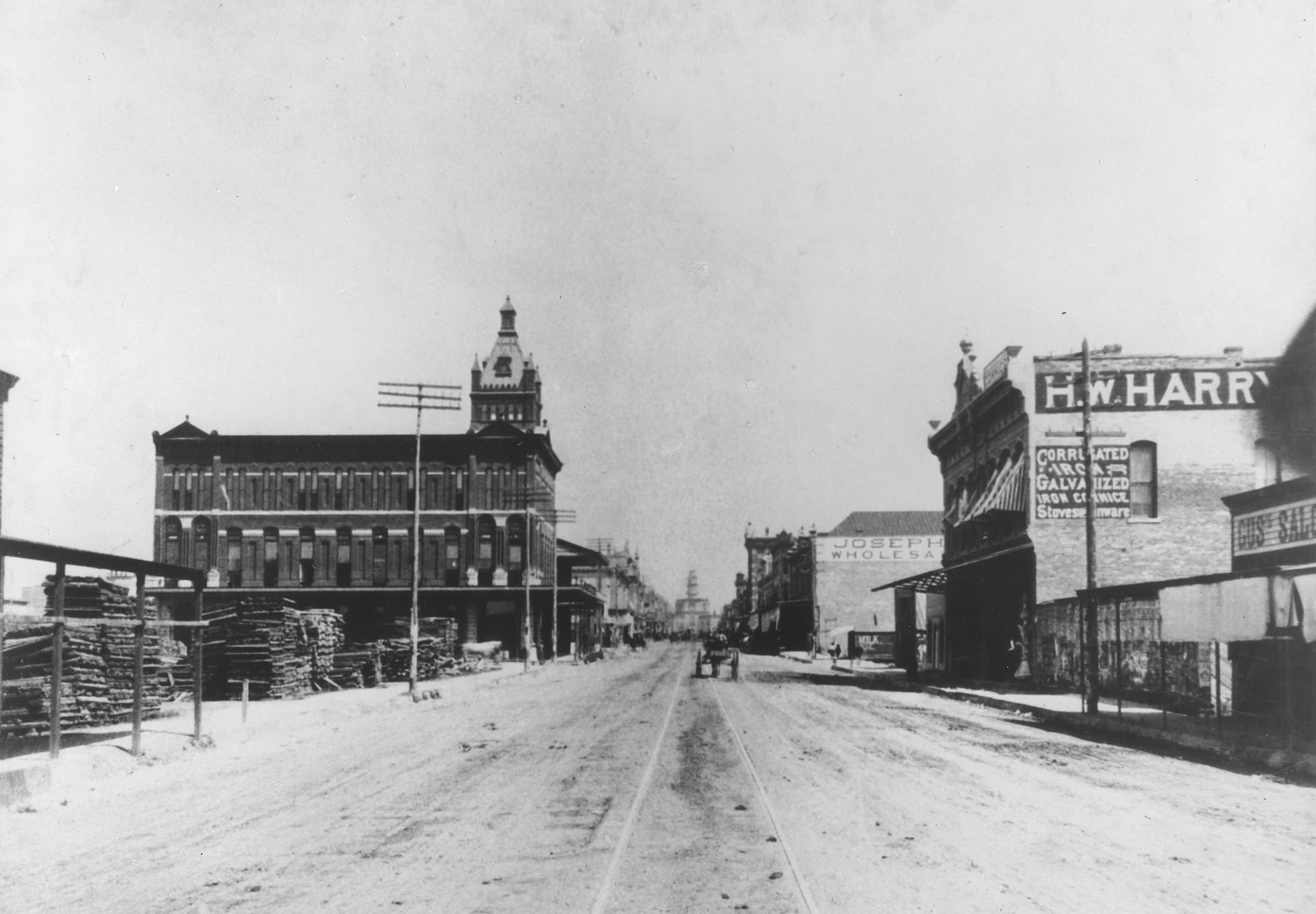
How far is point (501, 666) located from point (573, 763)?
4231 cm

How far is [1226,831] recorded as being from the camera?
10570mm

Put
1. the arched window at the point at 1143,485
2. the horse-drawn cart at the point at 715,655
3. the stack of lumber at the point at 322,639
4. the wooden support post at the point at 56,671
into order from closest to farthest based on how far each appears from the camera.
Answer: the wooden support post at the point at 56,671 < the stack of lumber at the point at 322,639 < the arched window at the point at 1143,485 < the horse-drawn cart at the point at 715,655

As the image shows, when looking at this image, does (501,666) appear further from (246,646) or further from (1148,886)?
(1148,886)

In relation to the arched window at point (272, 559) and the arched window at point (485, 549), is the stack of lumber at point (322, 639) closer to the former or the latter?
the arched window at point (485, 549)

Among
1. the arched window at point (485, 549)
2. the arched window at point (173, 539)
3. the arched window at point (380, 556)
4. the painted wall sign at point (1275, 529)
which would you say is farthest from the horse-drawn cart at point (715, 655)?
the arched window at point (173, 539)

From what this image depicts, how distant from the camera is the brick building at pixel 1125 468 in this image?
33375 millimetres

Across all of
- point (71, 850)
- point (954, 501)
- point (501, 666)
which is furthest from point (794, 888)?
point (501, 666)

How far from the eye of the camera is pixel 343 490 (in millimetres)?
70812

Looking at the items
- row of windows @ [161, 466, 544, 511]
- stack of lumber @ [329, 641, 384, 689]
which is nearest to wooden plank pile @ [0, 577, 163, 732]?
stack of lumber @ [329, 641, 384, 689]

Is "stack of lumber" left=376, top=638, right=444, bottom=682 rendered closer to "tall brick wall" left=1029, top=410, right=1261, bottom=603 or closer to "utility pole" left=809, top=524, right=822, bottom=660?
"tall brick wall" left=1029, top=410, right=1261, bottom=603

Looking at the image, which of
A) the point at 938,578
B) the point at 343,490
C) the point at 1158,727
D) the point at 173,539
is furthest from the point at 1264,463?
the point at 173,539

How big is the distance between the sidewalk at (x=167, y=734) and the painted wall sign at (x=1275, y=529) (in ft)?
63.6

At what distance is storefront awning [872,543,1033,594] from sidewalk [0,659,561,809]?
17.8m

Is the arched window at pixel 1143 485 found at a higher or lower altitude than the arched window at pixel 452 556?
higher
